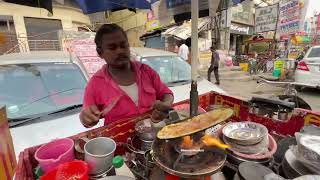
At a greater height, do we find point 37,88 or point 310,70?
point 37,88

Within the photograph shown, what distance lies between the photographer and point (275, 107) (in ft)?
5.02

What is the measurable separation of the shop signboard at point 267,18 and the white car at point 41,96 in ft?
40.9

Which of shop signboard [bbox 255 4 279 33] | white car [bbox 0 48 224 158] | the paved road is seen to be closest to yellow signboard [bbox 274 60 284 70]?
the paved road

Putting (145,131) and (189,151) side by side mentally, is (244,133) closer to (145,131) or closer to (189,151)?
(189,151)

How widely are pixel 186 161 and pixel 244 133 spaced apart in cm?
48

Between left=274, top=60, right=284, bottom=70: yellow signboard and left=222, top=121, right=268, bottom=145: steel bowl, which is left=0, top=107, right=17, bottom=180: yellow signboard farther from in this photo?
left=274, top=60, right=284, bottom=70: yellow signboard

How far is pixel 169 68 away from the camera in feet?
14.6

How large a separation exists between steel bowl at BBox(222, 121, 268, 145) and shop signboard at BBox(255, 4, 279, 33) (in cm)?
1398

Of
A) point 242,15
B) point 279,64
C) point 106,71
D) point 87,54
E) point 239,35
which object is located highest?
point 242,15

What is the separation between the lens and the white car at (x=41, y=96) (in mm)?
2447

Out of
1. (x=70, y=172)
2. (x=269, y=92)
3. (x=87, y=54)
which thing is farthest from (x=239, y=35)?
(x=70, y=172)

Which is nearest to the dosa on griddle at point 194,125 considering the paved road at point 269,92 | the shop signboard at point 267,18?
the paved road at point 269,92

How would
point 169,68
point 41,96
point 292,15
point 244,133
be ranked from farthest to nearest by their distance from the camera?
1. point 292,15
2. point 169,68
3. point 41,96
4. point 244,133

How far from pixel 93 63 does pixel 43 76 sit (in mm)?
1274
